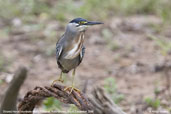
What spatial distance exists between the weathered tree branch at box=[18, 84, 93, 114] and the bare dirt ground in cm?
221

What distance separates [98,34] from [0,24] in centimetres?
240

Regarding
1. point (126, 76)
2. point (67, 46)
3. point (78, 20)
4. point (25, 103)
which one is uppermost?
point (78, 20)

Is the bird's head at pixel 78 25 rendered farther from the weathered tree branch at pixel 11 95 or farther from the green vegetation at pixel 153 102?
the green vegetation at pixel 153 102

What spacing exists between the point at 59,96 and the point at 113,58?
441cm

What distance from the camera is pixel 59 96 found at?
10.3 ft

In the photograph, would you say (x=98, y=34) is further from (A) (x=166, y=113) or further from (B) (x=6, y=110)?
(B) (x=6, y=110)

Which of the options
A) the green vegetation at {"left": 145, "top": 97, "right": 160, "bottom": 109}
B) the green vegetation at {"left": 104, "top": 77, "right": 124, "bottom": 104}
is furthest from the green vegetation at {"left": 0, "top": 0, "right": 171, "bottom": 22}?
the green vegetation at {"left": 145, "top": 97, "right": 160, "bottom": 109}

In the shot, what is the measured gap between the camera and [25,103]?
11.4 ft

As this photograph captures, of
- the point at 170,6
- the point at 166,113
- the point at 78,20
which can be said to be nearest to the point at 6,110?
the point at 78,20

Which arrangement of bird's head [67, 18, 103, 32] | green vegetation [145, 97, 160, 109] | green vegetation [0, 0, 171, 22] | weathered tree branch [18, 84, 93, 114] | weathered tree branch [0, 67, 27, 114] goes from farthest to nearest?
green vegetation [0, 0, 171, 22], green vegetation [145, 97, 160, 109], weathered tree branch [0, 67, 27, 114], bird's head [67, 18, 103, 32], weathered tree branch [18, 84, 93, 114]

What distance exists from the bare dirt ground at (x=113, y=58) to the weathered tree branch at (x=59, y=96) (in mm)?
2212

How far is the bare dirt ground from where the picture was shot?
6.22 meters

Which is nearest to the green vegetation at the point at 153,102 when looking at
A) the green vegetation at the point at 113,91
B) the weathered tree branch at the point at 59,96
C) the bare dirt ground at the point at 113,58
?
the bare dirt ground at the point at 113,58

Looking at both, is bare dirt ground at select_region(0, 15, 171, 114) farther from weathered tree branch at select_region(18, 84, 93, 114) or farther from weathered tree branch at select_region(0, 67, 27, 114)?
weathered tree branch at select_region(18, 84, 93, 114)
